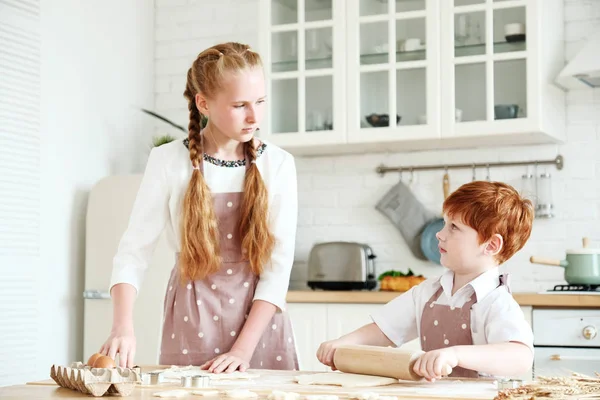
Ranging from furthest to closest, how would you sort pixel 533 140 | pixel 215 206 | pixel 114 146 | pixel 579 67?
pixel 114 146 → pixel 533 140 → pixel 579 67 → pixel 215 206


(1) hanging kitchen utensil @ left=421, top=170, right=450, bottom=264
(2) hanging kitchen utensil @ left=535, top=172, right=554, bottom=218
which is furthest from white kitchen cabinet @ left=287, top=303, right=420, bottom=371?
(2) hanging kitchen utensil @ left=535, top=172, right=554, bottom=218

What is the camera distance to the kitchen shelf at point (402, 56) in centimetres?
344

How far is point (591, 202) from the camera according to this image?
11.8 feet

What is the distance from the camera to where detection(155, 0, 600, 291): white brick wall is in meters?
3.63

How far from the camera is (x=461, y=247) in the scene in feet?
6.12

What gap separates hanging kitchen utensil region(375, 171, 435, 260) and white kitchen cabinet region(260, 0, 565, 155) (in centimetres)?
21

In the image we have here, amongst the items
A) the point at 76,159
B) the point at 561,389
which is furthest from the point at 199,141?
the point at 76,159

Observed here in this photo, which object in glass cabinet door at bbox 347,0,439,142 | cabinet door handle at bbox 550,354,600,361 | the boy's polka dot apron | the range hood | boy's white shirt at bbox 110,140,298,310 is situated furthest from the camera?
glass cabinet door at bbox 347,0,439,142

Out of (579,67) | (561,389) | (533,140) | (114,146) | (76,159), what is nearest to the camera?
(561,389)

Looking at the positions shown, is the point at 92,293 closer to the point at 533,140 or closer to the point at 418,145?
the point at 418,145

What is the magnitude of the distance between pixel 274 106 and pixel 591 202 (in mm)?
1435

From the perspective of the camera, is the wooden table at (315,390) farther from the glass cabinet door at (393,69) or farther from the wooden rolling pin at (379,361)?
the glass cabinet door at (393,69)

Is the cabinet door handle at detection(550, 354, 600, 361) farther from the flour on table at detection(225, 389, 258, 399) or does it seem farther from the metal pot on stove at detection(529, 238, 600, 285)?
the flour on table at detection(225, 389, 258, 399)

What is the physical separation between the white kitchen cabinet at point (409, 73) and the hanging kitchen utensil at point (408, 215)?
0.21 m
